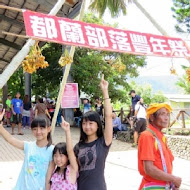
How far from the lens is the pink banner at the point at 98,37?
3758 millimetres

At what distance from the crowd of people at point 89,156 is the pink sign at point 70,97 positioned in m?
4.65

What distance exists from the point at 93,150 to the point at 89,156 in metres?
0.06

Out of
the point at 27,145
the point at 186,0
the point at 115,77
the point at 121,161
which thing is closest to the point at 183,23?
the point at 186,0

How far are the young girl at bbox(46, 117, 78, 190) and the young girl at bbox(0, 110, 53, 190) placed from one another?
0.33 ft

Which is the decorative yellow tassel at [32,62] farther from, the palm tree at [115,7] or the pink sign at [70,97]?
the pink sign at [70,97]

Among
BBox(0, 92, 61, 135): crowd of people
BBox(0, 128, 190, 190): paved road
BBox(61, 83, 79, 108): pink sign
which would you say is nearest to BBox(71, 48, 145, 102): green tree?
BBox(0, 92, 61, 135): crowd of people

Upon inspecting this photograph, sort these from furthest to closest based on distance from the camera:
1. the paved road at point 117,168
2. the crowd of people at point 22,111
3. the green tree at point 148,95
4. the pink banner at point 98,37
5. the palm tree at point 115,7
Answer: the green tree at point 148,95
the crowd of people at point 22,111
the palm tree at point 115,7
the paved road at point 117,168
the pink banner at point 98,37

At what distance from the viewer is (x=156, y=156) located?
250 cm

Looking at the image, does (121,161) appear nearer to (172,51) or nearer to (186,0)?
(172,51)

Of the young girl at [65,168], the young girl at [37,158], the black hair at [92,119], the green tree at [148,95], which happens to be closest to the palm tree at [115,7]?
the black hair at [92,119]

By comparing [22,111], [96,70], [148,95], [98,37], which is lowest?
[22,111]

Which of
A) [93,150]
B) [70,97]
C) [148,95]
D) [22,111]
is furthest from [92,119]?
[148,95]

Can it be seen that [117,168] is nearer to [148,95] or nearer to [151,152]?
[151,152]

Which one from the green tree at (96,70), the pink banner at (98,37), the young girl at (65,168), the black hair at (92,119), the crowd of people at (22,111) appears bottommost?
the young girl at (65,168)
